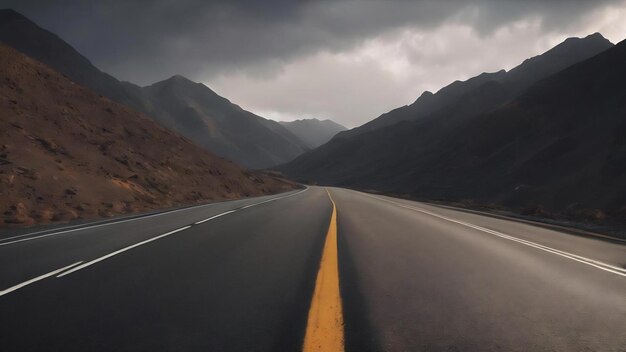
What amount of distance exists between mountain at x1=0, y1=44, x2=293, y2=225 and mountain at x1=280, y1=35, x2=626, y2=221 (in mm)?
23468

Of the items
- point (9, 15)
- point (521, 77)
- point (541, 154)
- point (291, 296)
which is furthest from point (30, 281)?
point (9, 15)

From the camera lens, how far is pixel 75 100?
30656mm

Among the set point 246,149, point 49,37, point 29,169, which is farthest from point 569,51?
point 49,37

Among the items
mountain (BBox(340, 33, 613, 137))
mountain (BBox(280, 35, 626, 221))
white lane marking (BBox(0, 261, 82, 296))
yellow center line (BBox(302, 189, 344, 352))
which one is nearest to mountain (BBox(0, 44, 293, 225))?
white lane marking (BBox(0, 261, 82, 296))

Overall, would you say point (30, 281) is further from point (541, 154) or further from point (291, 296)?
point (541, 154)

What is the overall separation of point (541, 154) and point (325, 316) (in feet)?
213

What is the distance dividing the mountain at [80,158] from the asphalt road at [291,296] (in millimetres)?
10252

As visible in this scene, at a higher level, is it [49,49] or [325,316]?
[49,49]

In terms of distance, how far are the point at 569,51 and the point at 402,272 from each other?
147109mm

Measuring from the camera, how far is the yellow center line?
254 centimetres

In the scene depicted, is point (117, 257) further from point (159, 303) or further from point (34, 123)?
point (34, 123)

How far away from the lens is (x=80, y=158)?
2191cm

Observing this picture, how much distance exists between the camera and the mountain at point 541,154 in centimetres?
4331

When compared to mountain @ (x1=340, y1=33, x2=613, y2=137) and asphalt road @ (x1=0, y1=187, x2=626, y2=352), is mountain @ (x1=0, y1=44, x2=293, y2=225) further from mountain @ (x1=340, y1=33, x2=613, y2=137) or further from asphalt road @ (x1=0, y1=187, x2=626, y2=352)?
mountain @ (x1=340, y1=33, x2=613, y2=137)
